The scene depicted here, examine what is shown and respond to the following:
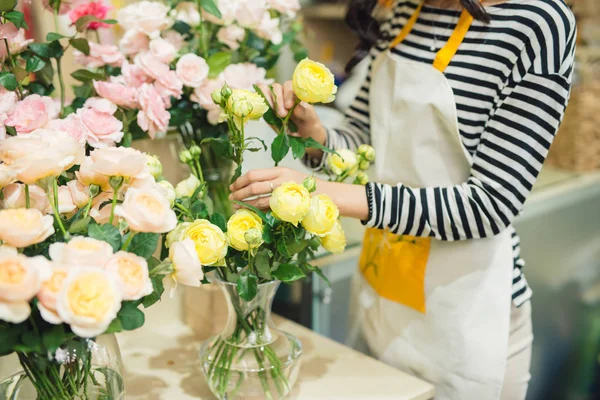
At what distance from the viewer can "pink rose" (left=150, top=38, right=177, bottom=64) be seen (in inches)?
34.6

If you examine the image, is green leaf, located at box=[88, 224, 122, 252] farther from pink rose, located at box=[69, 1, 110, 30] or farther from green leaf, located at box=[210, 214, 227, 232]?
pink rose, located at box=[69, 1, 110, 30]

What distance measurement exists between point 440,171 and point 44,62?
60 centimetres

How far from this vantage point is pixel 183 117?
0.94m

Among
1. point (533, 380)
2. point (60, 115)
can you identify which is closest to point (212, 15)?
point (60, 115)

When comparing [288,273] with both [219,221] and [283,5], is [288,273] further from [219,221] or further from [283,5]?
[283,5]

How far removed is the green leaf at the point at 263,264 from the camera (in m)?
0.71

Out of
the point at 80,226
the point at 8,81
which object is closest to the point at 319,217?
the point at 80,226

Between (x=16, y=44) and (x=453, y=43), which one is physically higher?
(x=453, y=43)

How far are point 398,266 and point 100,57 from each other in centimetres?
57

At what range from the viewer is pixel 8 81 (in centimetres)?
78

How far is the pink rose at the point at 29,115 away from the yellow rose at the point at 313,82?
1.02ft

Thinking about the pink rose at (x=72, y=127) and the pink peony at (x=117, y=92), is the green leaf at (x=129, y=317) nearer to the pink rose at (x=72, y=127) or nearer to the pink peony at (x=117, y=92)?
the pink rose at (x=72, y=127)

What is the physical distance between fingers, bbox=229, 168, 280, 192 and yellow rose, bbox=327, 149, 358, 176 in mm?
86

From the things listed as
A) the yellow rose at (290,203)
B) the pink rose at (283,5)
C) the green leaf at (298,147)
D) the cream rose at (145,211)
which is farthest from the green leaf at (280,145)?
the pink rose at (283,5)
